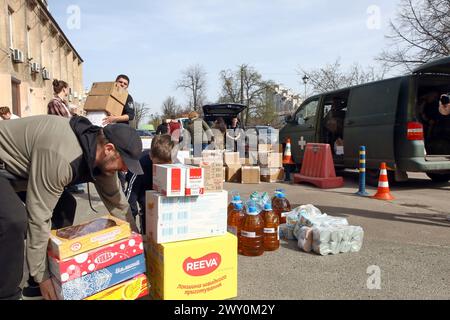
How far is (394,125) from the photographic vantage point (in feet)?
22.7

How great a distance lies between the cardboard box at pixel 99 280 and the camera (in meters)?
2.18

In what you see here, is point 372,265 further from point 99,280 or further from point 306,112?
point 306,112

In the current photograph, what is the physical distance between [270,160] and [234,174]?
102cm

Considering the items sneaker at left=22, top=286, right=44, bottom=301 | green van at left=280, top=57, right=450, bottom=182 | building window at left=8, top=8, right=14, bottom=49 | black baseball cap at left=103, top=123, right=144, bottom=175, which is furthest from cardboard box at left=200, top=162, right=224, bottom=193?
building window at left=8, top=8, right=14, bottom=49

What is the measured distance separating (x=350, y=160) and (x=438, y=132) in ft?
6.50

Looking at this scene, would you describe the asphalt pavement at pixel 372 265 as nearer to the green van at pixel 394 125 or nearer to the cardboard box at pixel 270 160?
the green van at pixel 394 125

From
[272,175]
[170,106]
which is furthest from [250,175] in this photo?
[170,106]

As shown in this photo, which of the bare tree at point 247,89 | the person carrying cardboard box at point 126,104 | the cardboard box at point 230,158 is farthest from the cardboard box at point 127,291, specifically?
the bare tree at point 247,89

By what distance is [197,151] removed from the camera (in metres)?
9.53

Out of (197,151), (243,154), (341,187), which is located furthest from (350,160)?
(197,151)

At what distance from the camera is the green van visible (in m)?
A: 6.69

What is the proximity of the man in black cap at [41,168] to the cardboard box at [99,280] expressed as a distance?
18 centimetres
